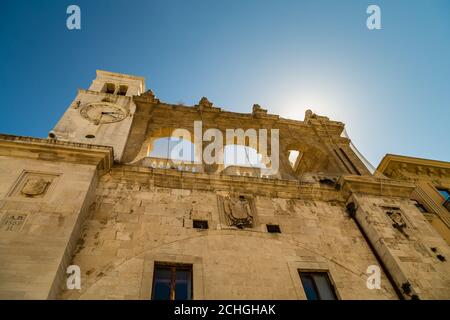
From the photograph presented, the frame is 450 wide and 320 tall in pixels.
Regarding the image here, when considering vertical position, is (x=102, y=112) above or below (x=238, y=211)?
above

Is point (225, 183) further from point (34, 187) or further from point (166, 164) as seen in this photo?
point (34, 187)

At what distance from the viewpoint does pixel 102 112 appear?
538 inches

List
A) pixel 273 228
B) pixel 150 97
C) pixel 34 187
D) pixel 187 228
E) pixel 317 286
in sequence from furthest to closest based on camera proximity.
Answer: pixel 150 97 → pixel 273 228 → pixel 187 228 → pixel 317 286 → pixel 34 187

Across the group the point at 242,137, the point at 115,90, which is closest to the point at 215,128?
the point at 242,137

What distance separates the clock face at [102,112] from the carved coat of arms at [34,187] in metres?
4.64

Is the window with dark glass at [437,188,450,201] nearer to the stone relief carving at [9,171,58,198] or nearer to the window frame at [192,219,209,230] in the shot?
the window frame at [192,219,209,230]

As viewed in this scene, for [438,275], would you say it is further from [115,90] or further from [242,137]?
[115,90]

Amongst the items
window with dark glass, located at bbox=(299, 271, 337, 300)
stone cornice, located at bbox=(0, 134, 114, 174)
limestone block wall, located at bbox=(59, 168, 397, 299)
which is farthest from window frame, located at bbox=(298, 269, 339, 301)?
stone cornice, located at bbox=(0, 134, 114, 174)

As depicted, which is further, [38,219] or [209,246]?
[209,246]

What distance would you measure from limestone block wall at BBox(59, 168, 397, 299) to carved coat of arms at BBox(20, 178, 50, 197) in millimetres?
1437

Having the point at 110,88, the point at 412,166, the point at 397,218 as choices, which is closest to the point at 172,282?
the point at 397,218

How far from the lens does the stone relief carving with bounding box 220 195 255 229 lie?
967cm

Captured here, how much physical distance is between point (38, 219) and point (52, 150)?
275cm

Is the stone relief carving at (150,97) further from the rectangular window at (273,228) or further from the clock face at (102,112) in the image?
the rectangular window at (273,228)
